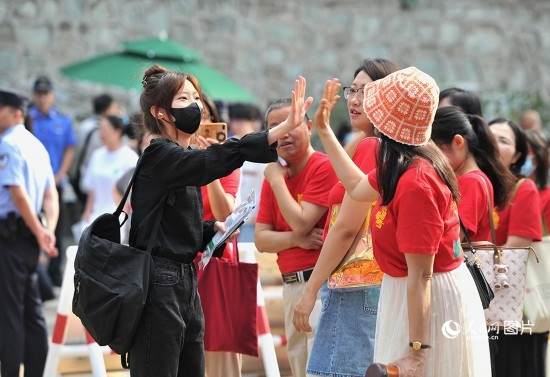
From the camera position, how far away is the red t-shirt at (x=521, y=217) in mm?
6027

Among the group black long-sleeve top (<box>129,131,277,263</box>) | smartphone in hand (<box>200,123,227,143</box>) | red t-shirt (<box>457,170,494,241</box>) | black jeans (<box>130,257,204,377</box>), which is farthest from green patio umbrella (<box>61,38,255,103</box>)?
black jeans (<box>130,257,204,377</box>)

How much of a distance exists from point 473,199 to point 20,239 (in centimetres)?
295

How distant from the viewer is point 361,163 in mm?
4625

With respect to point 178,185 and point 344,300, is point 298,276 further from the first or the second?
point 178,185

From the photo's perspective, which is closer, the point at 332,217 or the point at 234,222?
the point at 234,222

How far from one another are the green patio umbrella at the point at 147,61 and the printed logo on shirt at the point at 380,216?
676 centimetres

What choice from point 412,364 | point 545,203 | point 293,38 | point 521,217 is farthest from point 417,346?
point 293,38

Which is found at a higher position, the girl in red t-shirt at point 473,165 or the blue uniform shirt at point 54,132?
the blue uniform shirt at point 54,132

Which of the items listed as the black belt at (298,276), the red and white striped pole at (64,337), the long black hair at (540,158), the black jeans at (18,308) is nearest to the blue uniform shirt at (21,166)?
the black jeans at (18,308)

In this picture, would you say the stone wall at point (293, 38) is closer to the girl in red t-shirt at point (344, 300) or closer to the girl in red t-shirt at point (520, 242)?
the girl in red t-shirt at point (520, 242)

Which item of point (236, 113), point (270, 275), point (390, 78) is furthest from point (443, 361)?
point (236, 113)

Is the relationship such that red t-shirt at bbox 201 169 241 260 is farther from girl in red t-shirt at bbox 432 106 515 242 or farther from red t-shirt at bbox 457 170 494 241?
red t-shirt at bbox 457 170 494 241

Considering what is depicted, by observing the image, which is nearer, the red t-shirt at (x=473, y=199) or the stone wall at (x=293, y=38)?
the red t-shirt at (x=473, y=199)

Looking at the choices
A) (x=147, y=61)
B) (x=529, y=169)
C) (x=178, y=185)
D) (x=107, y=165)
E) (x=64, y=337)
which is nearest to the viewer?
(x=178, y=185)
